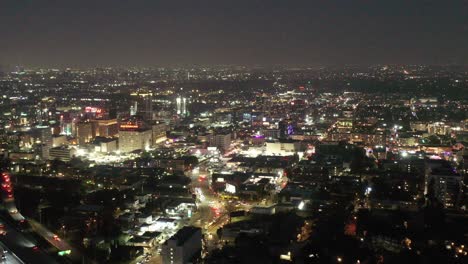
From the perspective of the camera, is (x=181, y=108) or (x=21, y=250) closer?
(x=21, y=250)

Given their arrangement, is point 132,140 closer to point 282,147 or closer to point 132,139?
point 132,139

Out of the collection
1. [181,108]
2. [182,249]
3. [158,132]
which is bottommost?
[182,249]

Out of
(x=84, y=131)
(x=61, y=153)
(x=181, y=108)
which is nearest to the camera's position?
(x=61, y=153)

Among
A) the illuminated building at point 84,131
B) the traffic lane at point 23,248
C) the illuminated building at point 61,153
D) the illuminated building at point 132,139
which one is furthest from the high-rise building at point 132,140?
the traffic lane at point 23,248

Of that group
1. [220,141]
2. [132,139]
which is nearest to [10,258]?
[132,139]

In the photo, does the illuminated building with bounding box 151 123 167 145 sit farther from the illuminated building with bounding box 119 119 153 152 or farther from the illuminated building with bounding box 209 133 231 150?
the illuminated building with bounding box 209 133 231 150

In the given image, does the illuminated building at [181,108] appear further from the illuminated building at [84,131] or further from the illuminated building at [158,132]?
the illuminated building at [84,131]

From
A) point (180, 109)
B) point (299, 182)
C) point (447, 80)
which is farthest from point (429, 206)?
point (447, 80)

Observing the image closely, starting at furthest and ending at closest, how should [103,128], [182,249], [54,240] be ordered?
[103,128] → [54,240] → [182,249]

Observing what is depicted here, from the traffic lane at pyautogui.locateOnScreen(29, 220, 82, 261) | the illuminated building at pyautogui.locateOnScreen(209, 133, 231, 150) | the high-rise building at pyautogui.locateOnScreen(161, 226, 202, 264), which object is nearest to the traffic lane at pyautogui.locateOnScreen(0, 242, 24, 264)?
the traffic lane at pyautogui.locateOnScreen(29, 220, 82, 261)
